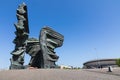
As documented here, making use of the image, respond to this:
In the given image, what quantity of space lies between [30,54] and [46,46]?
2.68 m

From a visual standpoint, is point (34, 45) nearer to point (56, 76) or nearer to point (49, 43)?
point (49, 43)

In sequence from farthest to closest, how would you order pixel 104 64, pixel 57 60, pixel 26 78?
pixel 104 64 → pixel 57 60 → pixel 26 78

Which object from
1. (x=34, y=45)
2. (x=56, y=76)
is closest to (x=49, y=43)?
(x=34, y=45)

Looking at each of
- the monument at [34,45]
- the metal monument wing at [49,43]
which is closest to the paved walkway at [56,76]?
the monument at [34,45]

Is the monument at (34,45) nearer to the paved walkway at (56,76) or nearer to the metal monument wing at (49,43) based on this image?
the metal monument wing at (49,43)

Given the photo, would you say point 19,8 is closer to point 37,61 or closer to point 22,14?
point 22,14

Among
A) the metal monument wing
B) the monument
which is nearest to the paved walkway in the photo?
the monument

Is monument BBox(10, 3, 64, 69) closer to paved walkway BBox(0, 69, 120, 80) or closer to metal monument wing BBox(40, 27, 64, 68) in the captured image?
metal monument wing BBox(40, 27, 64, 68)

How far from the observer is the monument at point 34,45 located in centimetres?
2369

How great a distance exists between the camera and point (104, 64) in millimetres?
74000

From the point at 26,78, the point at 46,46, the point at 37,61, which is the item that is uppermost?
the point at 46,46

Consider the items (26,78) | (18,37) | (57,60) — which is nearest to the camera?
(26,78)

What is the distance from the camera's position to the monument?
23688mm

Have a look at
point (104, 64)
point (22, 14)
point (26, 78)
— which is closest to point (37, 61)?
point (22, 14)
